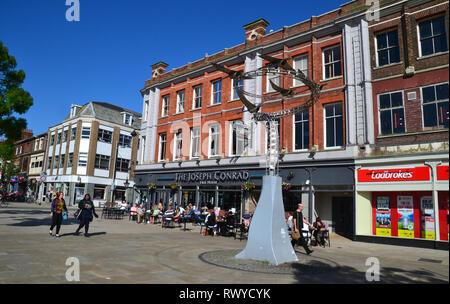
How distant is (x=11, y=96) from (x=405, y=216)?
73.0ft

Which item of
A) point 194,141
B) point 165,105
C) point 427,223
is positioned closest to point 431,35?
point 427,223

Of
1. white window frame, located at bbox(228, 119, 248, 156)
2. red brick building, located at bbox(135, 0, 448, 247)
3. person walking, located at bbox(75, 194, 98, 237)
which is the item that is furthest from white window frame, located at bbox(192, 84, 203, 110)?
person walking, located at bbox(75, 194, 98, 237)

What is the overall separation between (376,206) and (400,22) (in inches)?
368

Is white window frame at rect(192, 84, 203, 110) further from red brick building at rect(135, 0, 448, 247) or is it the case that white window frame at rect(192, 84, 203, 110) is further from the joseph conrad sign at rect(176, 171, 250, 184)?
the joseph conrad sign at rect(176, 171, 250, 184)

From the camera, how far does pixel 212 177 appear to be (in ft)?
73.5

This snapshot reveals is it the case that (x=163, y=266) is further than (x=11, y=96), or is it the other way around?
(x=11, y=96)

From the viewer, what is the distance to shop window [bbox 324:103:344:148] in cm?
1720

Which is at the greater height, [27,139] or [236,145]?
[27,139]

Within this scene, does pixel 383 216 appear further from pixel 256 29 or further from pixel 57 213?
pixel 256 29

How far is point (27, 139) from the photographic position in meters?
56.1

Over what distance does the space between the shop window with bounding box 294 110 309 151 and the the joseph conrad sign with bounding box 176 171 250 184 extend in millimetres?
3939
